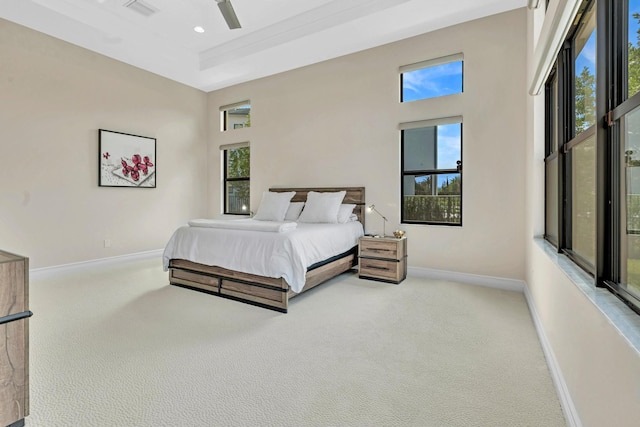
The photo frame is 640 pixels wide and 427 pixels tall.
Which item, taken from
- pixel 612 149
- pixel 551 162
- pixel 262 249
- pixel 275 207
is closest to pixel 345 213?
pixel 275 207

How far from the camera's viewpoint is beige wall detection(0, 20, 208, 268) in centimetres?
396

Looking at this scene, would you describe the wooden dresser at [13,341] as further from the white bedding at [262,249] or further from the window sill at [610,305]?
the window sill at [610,305]

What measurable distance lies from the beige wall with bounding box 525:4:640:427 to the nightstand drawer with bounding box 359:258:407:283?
147 centimetres

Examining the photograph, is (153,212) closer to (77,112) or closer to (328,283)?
(77,112)

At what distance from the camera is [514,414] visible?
156 centimetres

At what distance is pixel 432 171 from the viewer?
4180 mm

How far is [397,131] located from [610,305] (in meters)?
3.46

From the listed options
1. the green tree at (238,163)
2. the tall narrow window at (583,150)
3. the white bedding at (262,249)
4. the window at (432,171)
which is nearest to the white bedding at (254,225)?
the white bedding at (262,249)

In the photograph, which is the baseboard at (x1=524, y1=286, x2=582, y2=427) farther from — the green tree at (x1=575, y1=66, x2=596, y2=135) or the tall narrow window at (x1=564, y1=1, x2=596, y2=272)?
the green tree at (x1=575, y1=66, x2=596, y2=135)

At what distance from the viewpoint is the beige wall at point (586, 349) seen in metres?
0.94

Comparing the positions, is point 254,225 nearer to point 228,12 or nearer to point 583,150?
point 228,12

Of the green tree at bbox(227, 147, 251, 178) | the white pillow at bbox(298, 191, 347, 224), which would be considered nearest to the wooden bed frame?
the white pillow at bbox(298, 191, 347, 224)

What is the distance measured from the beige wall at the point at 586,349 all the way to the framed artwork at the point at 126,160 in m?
5.41

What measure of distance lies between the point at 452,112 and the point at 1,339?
435 centimetres
